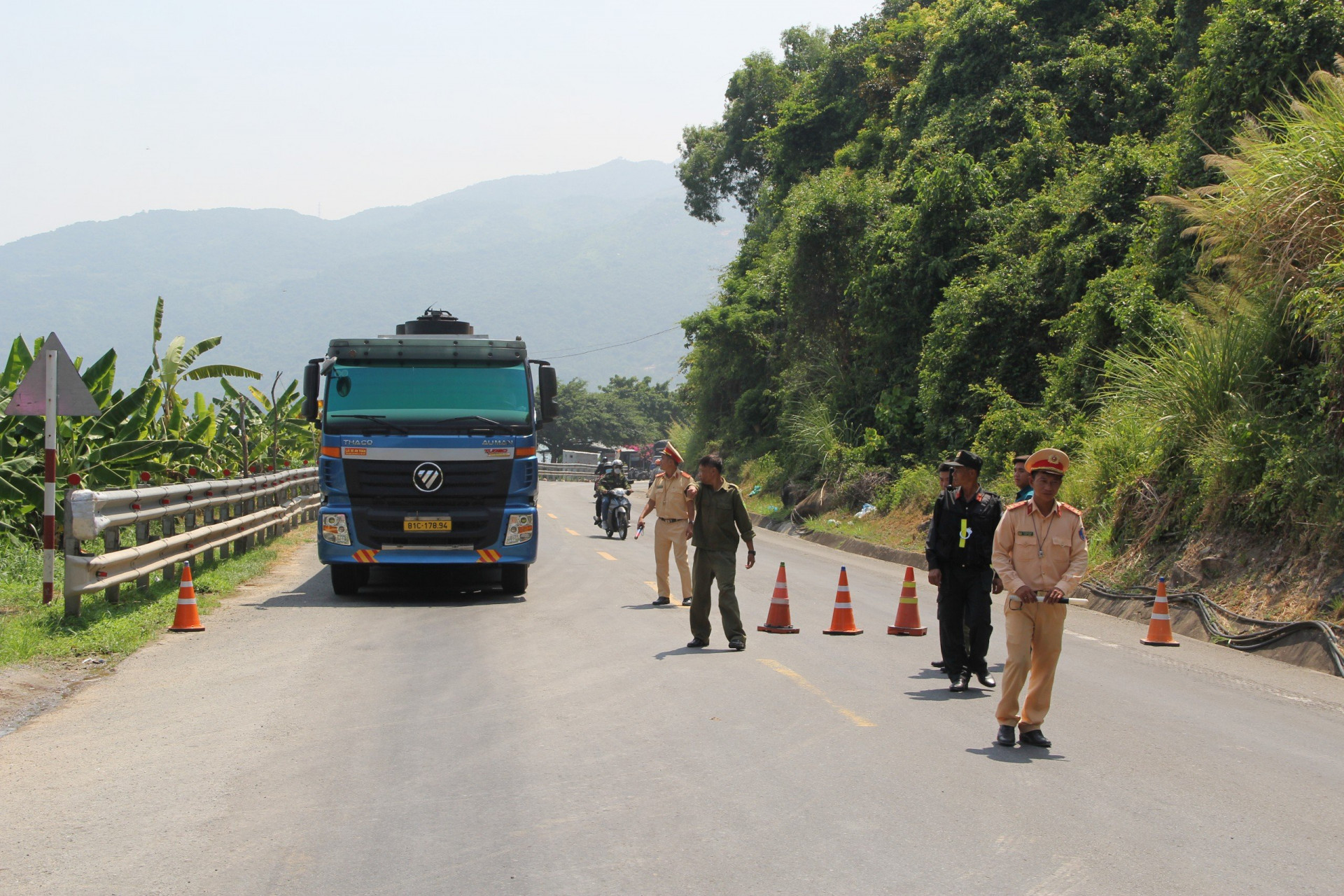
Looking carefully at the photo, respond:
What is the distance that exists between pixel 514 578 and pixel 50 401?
551 cm

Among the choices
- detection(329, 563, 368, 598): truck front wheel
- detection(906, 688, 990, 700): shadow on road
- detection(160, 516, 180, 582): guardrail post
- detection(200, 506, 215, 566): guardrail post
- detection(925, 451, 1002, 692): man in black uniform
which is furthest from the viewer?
detection(200, 506, 215, 566): guardrail post

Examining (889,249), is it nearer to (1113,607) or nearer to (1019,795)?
(1113,607)

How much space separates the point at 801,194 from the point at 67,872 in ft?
Result: 109

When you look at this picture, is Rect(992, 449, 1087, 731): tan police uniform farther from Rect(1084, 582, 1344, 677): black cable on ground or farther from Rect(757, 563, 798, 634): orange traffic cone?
Rect(1084, 582, 1344, 677): black cable on ground

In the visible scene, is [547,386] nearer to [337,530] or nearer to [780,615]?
[337,530]

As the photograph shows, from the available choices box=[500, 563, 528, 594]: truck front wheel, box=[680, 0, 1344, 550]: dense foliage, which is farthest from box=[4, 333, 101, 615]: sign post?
box=[680, 0, 1344, 550]: dense foliage

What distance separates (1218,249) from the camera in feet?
52.9

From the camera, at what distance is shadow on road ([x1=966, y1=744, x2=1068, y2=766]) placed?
6.82 m

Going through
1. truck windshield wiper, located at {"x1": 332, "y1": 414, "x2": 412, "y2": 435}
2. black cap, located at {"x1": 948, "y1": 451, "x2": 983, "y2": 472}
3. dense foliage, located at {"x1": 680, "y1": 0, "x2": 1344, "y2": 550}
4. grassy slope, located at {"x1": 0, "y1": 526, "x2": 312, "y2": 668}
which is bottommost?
grassy slope, located at {"x1": 0, "y1": 526, "x2": 312, "y2": 668}

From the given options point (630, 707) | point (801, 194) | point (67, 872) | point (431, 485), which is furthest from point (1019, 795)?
point (801, 194)

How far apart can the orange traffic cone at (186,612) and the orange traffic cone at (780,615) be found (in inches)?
214

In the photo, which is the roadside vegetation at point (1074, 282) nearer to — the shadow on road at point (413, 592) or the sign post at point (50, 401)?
the shadow on road at point (413, 592)

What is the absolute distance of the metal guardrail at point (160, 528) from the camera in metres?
10.4

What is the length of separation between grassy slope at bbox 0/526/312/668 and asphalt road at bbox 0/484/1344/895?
430mm
